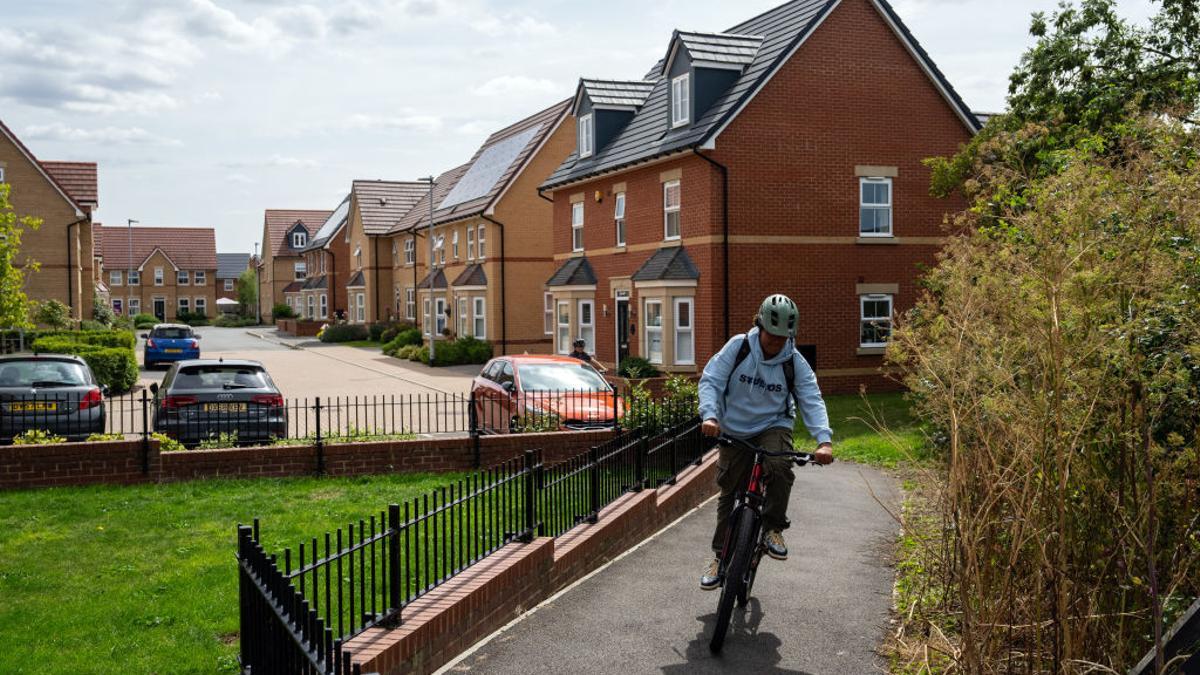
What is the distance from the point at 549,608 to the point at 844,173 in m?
19.7

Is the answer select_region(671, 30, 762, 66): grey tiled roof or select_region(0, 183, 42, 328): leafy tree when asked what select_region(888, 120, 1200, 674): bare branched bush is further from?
select_region(0, 183, 42, 328): leafy tree

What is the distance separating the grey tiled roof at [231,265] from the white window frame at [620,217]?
99649 mm

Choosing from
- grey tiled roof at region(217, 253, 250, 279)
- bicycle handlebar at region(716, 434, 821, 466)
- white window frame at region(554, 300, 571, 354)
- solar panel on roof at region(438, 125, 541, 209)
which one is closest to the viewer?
bicycle handlebar at region(716, 434, 821, 466)

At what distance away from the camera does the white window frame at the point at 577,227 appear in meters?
32.5

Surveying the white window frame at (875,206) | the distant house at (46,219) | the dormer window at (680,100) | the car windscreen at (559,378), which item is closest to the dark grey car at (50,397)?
the car windscreen at (559,378)

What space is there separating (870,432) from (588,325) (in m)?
14.1

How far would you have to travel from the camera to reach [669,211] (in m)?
26.6

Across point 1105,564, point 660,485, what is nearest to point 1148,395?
point 1105,564

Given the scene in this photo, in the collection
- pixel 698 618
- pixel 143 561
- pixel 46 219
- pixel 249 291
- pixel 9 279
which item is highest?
pixel 46 219

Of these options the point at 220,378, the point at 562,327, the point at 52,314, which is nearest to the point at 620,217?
the point at 562,327

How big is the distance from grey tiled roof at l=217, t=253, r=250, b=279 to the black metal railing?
117 meters

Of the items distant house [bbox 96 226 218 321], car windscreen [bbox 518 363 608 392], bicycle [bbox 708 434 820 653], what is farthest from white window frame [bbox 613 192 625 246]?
distant house [bbox 96 226 218 321]

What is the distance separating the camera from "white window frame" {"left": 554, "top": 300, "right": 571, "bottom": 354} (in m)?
33.5

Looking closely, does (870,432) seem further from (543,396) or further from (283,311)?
(283,311)
